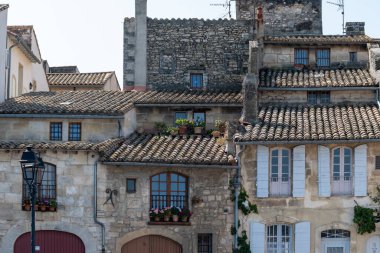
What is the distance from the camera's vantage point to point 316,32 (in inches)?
1588

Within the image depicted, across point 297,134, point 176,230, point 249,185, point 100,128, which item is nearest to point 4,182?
point 100,128

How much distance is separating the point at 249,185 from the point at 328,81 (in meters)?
6.51

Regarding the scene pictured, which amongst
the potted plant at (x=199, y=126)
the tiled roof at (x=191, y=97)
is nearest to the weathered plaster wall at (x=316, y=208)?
the potted plant at (x=199, y=126)

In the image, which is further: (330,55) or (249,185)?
(330,55)

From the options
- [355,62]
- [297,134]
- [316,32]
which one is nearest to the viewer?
[297,134]

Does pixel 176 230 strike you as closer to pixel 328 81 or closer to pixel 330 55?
pixel 328 81

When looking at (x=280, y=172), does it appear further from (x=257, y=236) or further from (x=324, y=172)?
(x=257, y=236)

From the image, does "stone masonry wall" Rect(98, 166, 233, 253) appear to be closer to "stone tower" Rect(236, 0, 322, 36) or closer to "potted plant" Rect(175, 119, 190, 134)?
"potted plant" Rect(175, 119, 190, 134)

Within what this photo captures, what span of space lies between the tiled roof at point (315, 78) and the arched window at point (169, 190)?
223 inches

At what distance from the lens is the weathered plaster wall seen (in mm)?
28500

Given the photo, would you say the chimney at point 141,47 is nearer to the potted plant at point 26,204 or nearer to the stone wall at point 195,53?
the stone wall at point 195,53

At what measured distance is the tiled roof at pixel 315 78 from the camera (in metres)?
32.1

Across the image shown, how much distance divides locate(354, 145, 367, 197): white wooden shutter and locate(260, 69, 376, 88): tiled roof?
419 cm

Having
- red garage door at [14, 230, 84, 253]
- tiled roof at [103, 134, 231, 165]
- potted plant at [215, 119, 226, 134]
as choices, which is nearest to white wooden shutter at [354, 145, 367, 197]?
tiled roof at [103, 134, 231, 165]
